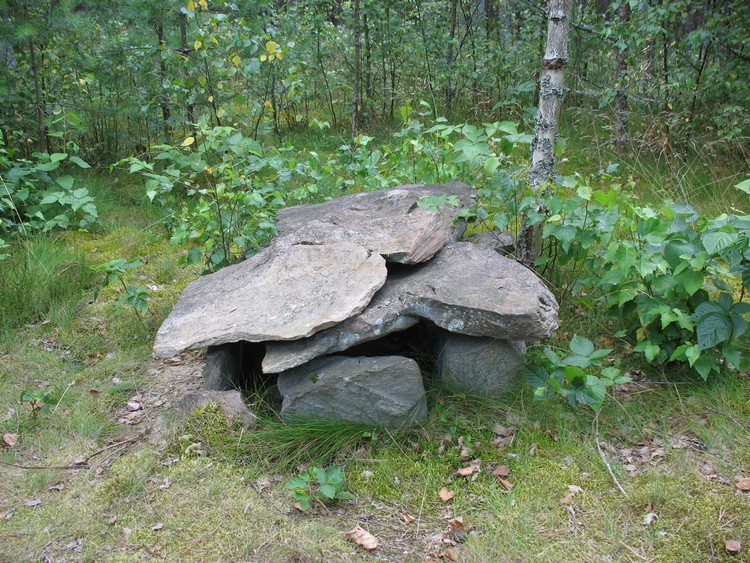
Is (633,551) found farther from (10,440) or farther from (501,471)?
(10,440)

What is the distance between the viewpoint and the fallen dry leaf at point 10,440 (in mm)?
3576

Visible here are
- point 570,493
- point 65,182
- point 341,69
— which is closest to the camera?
point 570,493

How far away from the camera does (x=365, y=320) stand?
3410 millimetres

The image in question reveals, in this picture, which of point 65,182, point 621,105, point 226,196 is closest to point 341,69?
point 621,105

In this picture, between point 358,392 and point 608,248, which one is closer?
point 358,392

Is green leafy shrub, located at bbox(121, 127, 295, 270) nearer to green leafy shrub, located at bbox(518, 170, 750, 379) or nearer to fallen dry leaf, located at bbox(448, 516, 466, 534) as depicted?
green leafy shrub, located at bbox(518, 170, 750, 379)

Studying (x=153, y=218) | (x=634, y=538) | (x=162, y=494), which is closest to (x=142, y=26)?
(x=153, y=218)

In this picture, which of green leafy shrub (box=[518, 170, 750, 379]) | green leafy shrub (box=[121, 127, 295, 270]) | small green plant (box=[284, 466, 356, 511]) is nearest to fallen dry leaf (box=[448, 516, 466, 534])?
small green plant (box=[284, 466, 356, 511])

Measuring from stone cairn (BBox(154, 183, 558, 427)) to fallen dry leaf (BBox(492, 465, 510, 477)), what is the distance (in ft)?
1.54

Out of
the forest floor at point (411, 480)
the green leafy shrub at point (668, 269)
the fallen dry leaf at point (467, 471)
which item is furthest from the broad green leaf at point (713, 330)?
the fallen dry leaf at point (467, 471)

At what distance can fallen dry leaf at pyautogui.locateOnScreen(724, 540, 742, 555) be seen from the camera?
107 inches

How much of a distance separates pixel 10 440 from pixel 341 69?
7442mm

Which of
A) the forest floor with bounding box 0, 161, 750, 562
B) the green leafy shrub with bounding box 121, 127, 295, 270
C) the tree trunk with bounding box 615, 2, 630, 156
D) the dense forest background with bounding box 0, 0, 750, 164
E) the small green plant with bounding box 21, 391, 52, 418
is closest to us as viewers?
the forest floor with bounding box 0, 161, 750, 562

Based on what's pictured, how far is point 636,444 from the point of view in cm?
341
